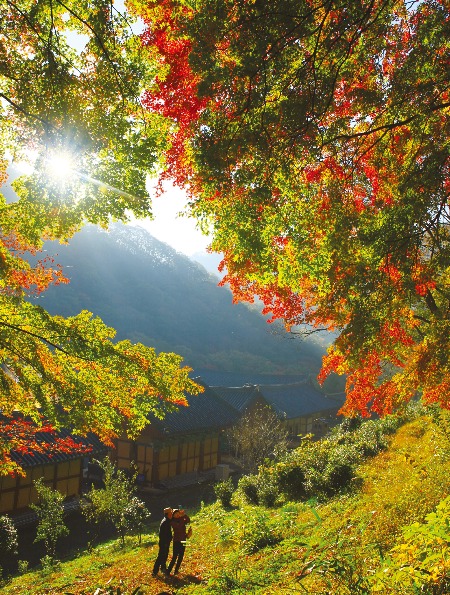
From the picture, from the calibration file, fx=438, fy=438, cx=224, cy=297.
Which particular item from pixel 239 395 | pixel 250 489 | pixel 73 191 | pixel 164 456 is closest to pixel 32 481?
pixel 164 456

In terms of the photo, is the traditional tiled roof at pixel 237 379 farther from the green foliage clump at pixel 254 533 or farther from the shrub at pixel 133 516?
the green foliage clump at pixel 254 533

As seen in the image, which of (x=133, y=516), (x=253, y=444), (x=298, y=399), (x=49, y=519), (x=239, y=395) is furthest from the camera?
(x=298, y=399)

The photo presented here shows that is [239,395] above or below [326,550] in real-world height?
above

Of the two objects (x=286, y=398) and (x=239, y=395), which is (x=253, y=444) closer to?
(x=239, y=395)

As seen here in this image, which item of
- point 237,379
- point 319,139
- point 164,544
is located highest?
point 237,379

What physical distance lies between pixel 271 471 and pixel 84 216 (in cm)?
1165

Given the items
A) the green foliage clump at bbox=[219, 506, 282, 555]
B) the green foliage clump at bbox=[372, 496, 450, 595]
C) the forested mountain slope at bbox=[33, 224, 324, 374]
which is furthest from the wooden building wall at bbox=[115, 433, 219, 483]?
the forested mountain slope at bbox=[33, 224, 324, 374]

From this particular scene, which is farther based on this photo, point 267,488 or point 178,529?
point 267,488

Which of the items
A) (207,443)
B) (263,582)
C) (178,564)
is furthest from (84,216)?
(207,443)

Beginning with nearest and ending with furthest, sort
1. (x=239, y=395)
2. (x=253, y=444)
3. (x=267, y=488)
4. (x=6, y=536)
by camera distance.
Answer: (x=6, y=536)
(x=267, y=488)
(x=253, y=444)
(x=239, y=395)

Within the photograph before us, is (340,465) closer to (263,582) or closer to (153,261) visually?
(263,582)

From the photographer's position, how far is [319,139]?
5.88 m

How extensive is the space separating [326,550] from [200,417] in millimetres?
22397

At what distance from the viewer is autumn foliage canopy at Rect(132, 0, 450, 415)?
17.0 ft
